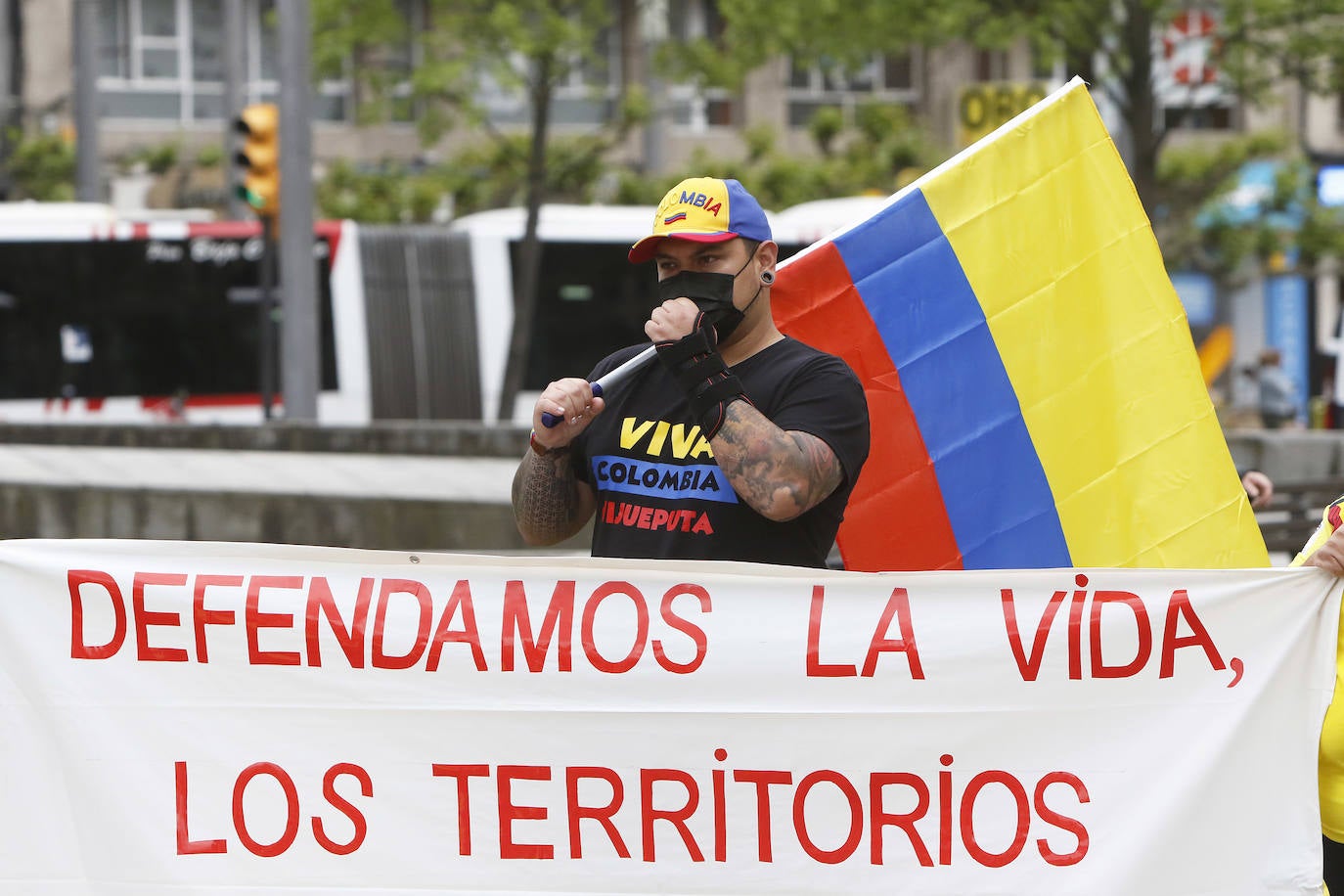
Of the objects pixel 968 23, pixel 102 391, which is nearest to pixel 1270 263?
pixel 968 23

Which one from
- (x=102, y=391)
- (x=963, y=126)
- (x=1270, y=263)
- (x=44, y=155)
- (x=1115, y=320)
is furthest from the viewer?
(x=1270, y=263)

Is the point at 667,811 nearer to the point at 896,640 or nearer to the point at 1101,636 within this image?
the point at 896,640

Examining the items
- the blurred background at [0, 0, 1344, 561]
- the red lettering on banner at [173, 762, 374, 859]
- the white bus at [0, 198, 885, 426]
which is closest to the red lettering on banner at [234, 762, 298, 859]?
the red lettering on banner at [173, 762, 374, 859]

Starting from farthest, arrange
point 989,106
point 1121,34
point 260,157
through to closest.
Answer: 1. point 1121,34
2. point 989,106
3. point 260,157

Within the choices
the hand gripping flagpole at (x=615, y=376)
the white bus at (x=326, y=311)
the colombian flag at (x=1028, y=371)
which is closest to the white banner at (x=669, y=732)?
the hand gripping flagpole at (x=615, y=376)

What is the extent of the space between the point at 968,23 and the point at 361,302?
8.07 metres

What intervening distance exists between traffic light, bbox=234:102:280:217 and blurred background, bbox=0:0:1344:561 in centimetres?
3

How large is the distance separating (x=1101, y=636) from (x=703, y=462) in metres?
0.87

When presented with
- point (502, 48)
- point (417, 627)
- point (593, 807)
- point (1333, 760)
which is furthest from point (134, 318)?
point (1333, 760)

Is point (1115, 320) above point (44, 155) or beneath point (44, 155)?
beneath

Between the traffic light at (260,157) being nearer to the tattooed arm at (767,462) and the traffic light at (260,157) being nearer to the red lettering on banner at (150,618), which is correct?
the red lettering on banner at (150,618)

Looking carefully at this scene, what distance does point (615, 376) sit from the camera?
3.64 m

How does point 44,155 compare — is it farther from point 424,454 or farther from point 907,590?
point 907,590

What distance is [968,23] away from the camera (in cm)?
1736
